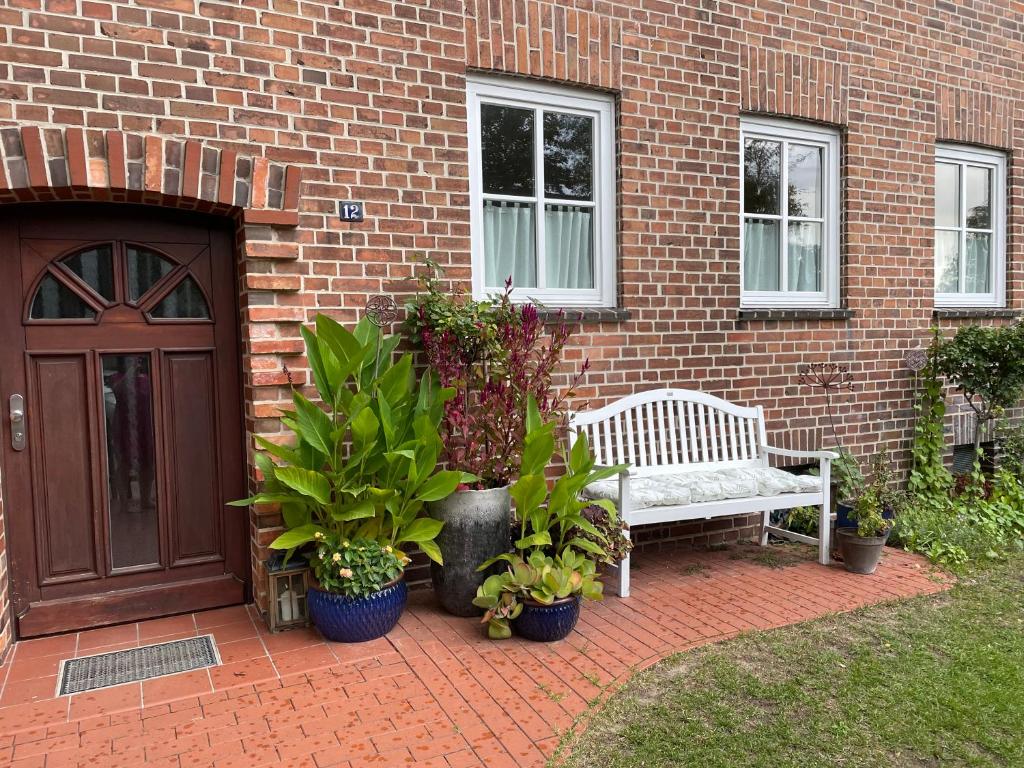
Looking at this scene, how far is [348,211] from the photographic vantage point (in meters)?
4.11

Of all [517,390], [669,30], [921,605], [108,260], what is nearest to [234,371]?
[108,260]

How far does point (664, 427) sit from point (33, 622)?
3740 millimetres

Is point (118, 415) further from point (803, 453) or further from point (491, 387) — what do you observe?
point (803, 453)

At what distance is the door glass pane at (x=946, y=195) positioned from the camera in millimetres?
6738

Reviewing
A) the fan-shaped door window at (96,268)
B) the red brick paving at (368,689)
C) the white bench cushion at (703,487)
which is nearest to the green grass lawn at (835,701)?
the red brick paving at (368,689)

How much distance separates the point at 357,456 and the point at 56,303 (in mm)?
1697

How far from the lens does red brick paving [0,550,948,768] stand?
2783mm

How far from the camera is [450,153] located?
4410 millimetres

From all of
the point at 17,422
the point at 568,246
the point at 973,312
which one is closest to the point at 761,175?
the point at 568,246

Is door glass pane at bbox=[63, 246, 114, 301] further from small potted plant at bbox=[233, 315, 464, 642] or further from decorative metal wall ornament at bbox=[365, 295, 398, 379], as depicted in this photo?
decorative metal wall ornament at bbox=[365, 295, 398, 379]

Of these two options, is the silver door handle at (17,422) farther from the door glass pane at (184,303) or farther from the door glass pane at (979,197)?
the door glass pane at (979,197)

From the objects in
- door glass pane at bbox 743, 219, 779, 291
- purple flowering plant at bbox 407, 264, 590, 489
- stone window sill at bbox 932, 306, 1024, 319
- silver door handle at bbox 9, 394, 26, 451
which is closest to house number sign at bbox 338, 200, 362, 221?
purple flowering plant at bbox 407, 264, 590, 489

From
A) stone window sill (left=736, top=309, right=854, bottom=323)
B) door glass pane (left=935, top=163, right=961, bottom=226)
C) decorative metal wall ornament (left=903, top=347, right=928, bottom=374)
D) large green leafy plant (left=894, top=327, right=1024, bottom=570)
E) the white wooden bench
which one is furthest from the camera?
door glass pane (left=935, top=163, right=961, bottom=226)

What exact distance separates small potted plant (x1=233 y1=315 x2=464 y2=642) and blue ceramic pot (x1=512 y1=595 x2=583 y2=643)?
52 cm
